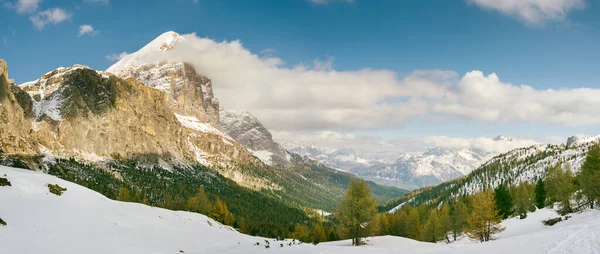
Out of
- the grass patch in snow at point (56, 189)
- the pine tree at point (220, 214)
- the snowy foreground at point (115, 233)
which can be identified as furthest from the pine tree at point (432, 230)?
the grass patch in snow at point (56, 189)

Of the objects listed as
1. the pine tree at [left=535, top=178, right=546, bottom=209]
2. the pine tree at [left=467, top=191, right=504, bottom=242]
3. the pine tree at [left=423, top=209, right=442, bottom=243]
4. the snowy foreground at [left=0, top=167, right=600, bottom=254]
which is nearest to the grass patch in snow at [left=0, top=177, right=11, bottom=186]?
the snowy foreground at [left=0, top=167, right=600, bottom=254]

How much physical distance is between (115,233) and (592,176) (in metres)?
60.0

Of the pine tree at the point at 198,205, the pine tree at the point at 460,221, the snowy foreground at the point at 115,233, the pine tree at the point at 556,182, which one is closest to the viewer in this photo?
the snowy foreground at the point at 115,233

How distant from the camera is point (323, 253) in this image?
102 feet

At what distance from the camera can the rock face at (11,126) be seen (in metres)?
161

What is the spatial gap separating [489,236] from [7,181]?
201 ft

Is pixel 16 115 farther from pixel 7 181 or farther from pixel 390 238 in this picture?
pixel 390 238

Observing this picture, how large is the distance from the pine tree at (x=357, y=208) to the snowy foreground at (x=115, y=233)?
10.8 ft

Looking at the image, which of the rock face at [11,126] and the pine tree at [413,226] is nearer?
the pine tree at [413,226]

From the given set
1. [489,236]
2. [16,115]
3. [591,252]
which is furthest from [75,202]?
[16,115]

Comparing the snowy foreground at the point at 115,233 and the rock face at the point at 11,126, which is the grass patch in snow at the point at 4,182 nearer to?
the snowy foreground at the point at 115,233

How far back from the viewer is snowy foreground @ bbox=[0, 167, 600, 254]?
74.9ft

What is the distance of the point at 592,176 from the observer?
154 ft

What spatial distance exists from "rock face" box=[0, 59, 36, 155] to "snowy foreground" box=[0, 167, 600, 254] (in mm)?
152487
